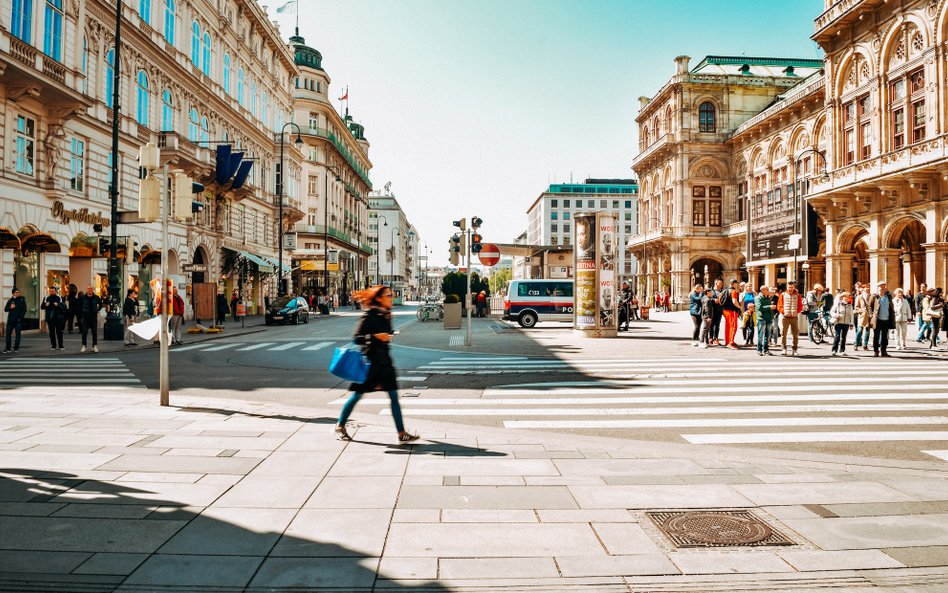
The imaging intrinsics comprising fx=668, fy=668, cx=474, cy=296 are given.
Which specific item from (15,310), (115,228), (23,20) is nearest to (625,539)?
(15,310)

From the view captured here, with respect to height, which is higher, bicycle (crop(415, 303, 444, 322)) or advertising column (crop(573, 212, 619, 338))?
advertising column (crop(573, 212, 619, 338))

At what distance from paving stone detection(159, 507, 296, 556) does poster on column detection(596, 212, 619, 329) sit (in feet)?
64.4

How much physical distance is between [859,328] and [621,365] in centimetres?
830

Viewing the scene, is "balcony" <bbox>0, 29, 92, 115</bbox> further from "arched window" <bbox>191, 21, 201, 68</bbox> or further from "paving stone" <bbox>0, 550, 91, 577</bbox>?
"paving stone" <bbox>0, 550, 91, 577</bbox>

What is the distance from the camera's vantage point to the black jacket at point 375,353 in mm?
6773

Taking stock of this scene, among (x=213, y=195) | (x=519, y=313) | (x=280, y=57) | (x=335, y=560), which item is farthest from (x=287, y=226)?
(x=335, y=560)

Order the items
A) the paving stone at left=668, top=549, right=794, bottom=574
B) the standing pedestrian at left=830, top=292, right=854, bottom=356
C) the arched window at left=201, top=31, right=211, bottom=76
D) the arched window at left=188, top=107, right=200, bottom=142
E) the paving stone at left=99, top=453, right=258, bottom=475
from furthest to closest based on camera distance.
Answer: the arched window at left=201, top=31, right=211, bottom=76, the arched window at left=188, top=107, right=200, bottom=142, the standing pedestrian at left=830, top=292, right=854, bottom=356, the paving stone at left=99, top=453, right=258, bottom=475, the paving stone at left=668, top=549, right=794, bottom=574

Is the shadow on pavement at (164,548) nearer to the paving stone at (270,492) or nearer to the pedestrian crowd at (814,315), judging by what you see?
the paving stone at (270,492)

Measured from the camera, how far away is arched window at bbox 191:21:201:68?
118ft

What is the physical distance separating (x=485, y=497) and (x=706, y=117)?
62792mm

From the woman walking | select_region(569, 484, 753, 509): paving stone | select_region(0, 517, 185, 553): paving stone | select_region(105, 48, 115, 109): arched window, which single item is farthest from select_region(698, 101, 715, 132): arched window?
select_region(0, 517, 185, 553): paving stone

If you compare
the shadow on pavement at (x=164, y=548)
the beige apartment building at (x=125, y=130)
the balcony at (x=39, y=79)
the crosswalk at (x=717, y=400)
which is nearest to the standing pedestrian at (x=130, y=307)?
the beige apartment building at (x=125, y=130)

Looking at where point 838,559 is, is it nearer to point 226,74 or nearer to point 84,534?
point 84,534

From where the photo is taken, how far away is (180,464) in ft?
18.7
